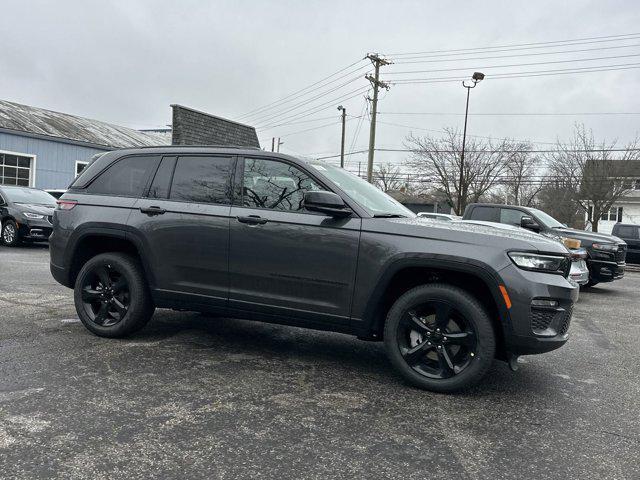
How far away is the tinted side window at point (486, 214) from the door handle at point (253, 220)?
8.53 metres

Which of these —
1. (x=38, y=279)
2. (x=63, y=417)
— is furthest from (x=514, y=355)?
(x=38, y=279)

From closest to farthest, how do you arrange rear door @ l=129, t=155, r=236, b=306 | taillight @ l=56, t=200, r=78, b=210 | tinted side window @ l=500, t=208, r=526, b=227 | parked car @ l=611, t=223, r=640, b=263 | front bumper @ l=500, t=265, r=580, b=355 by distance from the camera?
front bumper @ l=500, t=265, r=580, b=355
rear door @ l=129, t=155, r=236, b=306
taillight @ l=56, t=200, r=78, b=210
tinted side window @ l=500, t=208, r=526, b=227
parked car @ l=611, t=223, r=640, b=263

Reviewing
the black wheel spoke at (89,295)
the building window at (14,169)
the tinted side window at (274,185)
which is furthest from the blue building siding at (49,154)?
the tinted side window at (274,185)

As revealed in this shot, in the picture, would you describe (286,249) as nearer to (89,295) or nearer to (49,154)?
(89,295)

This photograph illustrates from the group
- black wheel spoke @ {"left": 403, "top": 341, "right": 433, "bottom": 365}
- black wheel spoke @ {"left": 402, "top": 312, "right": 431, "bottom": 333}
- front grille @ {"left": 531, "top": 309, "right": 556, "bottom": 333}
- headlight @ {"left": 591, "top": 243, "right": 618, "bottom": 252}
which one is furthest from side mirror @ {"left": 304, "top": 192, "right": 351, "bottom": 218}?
headlight @ {"left": 591, "top": 243, "right": 618, "bottom": 252}

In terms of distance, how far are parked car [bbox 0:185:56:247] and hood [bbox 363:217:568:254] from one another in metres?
12.1

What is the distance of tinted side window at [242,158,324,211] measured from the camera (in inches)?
175

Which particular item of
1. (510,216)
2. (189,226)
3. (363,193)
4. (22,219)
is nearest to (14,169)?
(22,219)

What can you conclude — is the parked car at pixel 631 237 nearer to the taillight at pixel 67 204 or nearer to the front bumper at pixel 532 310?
the front bumper at pixel 532 310

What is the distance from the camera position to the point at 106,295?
5078mm

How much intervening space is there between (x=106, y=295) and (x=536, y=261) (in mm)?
3821

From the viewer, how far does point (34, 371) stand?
4035 millimetres

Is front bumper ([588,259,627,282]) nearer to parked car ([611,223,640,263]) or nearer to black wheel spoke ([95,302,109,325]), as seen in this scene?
parked car ([611,223,640,263])

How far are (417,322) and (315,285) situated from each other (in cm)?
84
